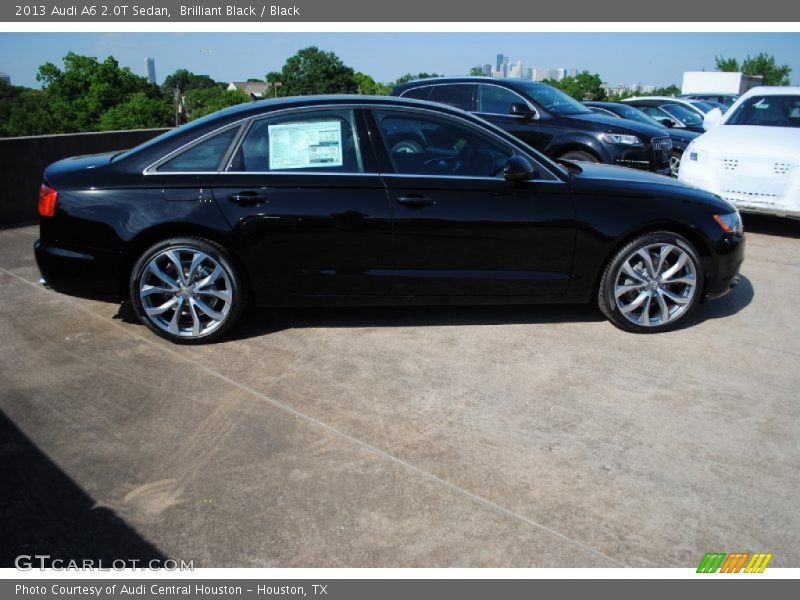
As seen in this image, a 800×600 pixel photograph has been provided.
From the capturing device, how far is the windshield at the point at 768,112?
805 cm

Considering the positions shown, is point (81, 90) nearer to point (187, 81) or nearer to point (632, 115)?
point (187, 81)

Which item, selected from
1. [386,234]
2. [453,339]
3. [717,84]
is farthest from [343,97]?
[717,84]

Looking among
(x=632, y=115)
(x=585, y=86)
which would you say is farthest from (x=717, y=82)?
(x=632, y=115)

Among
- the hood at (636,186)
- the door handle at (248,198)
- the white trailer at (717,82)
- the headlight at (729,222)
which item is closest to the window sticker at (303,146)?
the door handle at (248,198)

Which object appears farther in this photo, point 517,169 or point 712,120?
point 712,120

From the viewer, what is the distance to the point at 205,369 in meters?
4.13

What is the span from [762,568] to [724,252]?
2.80 m

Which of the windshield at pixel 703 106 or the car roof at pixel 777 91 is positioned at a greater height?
the windshield at pixel 703 106

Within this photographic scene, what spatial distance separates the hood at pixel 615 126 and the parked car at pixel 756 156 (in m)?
0.89

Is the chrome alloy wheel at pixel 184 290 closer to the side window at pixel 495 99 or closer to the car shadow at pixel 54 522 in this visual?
the car shadow at pixel 54 522

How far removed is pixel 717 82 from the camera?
171 ft

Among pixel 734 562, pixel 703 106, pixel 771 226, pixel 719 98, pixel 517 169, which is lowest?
pixel 734 562

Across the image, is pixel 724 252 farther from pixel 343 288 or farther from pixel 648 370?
pixel 343 288

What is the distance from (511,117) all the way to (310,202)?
5.72 meters
